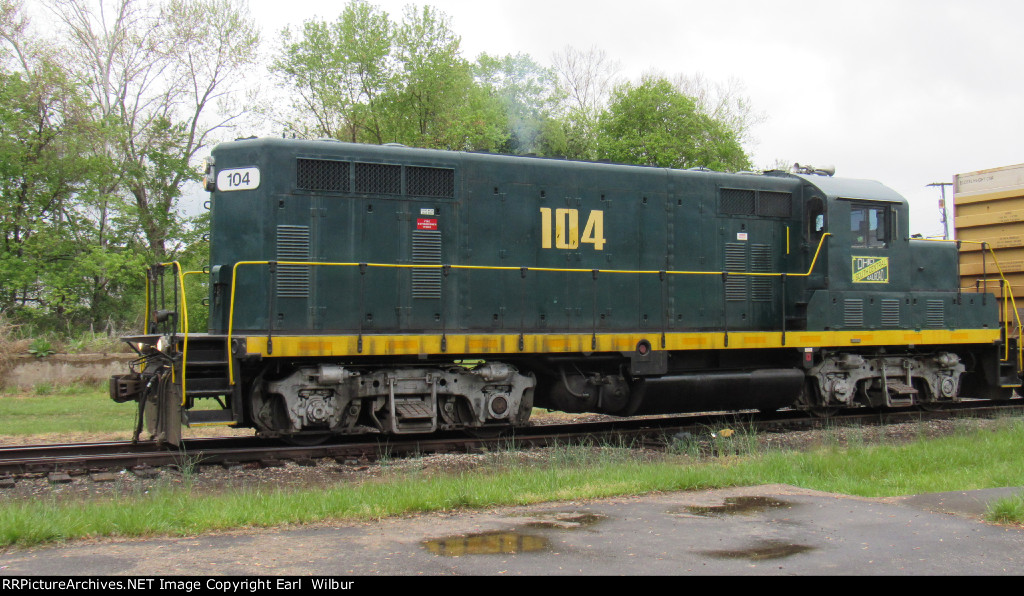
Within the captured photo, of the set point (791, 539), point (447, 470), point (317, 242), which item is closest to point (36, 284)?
point (317, 242)

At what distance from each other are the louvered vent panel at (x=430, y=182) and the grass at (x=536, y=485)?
343cm

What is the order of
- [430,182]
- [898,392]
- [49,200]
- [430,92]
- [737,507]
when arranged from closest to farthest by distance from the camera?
[737,507] → [430,182] → [898,392] → [49,200] → [430,92]

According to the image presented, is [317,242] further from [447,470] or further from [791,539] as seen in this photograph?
[791,539]

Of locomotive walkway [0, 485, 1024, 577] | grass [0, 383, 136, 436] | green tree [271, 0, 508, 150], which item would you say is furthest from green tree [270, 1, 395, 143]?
locomotive walkway [0, 485, 1024, 577]

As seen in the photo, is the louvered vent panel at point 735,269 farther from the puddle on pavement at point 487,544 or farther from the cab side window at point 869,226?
the puddle on pavement at point 487,544

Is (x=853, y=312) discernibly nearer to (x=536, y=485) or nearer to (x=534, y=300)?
(x=534, y=300)

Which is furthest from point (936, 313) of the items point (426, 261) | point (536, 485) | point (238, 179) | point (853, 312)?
point (238, 179)

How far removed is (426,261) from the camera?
10023 mm

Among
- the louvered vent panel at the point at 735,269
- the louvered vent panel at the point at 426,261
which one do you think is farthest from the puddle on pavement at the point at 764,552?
the louvered vent panel at the point at 735,269

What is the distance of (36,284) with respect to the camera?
24.8 m

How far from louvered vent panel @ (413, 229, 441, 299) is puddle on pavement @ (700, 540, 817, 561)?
19.1ft

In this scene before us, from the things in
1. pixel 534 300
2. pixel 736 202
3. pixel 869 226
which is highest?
pixel 736 202

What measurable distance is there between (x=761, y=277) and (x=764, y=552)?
784cm

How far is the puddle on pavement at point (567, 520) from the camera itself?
553 centimetres
